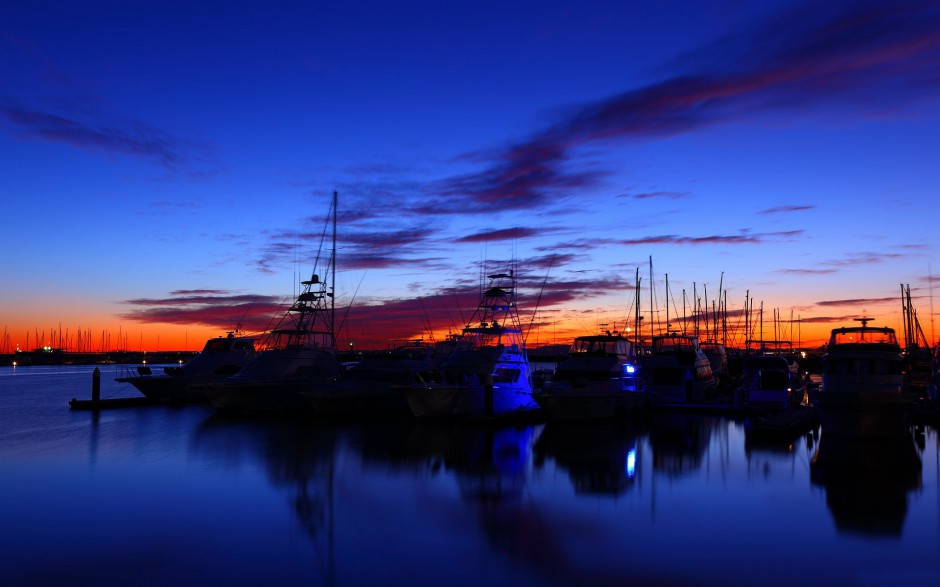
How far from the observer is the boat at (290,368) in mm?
43188

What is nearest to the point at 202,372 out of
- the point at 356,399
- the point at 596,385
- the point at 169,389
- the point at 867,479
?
the point at 169,389

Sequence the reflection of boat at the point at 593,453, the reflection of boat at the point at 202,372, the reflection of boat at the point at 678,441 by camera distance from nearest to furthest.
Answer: the reflection of boat at the point at 593,453 → the reflection of boat at the point at 678,441 → the reflection of boat at the point at 202,372

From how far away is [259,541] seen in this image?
15719 mm

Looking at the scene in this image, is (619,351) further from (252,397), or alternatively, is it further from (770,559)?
(770,559)

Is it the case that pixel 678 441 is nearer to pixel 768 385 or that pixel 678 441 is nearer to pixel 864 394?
pixel 864 394

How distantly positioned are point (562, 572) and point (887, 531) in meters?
9.06

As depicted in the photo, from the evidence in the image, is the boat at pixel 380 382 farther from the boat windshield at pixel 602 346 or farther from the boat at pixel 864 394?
the boat at pixel 864 394

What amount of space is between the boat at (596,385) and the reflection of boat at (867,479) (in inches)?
457

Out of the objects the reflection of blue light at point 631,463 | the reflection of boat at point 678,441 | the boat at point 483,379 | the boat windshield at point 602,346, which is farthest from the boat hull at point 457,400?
the reflection of blue light at point 631,463

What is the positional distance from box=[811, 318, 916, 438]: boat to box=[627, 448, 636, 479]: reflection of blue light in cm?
867

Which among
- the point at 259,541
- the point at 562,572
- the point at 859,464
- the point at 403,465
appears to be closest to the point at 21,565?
the point at 259,541

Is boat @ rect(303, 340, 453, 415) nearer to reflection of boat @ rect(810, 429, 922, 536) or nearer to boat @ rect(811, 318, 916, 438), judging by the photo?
boat @ rect(811, 318, 916, 438)

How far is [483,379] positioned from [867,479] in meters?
20.5

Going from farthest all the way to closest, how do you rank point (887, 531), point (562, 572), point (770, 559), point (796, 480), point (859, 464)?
1. point (859, 464)
2. point (796, 480)
3. point (887, 531)
4. point (770, 559)
5. point (562, 572)
